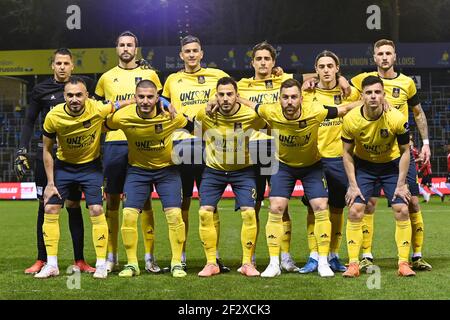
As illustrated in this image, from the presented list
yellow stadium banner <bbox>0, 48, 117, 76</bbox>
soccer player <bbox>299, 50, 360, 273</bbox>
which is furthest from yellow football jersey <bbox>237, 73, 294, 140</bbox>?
yellow stadium banner <bbox>0, 48, 117, 76</bbox>

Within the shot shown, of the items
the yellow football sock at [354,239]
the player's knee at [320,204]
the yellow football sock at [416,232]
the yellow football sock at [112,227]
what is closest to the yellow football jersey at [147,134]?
the yellow football sock at [112,227]

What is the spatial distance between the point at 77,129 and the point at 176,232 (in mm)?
1450

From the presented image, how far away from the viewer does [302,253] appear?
892 cm

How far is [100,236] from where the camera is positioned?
6.97 m

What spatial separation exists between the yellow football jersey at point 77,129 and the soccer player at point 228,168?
1037 mm

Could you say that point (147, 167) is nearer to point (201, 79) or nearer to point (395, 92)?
point (201, 79)

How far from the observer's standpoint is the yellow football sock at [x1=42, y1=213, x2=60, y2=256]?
702cm

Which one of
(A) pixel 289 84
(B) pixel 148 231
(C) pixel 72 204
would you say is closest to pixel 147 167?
(B) pixel 148 231

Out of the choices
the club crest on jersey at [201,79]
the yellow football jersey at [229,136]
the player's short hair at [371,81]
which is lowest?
the yellow football jersey at [229,136]

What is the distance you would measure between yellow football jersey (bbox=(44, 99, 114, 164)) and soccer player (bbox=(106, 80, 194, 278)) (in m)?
0.13

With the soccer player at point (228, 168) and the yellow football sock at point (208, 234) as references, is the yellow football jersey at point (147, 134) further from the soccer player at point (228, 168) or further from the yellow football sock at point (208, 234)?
the yellow football sock at point (208, 234)

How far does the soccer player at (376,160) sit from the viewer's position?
6793 mm
